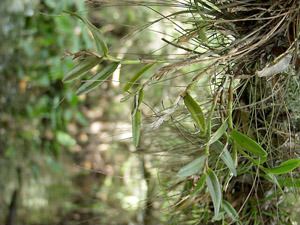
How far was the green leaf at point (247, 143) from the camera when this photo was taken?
0.28m

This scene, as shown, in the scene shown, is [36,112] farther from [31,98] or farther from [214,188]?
[214,188]

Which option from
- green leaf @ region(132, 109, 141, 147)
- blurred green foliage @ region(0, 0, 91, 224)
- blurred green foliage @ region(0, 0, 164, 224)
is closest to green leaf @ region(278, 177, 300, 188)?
green leaf @ region(132, 109, 141, 147)

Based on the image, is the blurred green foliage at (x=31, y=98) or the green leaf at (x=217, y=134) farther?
the blurred green foliage at (x=31, y=98)

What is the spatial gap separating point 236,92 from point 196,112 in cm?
8

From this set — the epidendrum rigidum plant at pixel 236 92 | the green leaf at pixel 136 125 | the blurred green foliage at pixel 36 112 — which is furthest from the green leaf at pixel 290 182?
the blurred green foliage at pixel 36 112

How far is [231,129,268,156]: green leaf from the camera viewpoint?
284 mm

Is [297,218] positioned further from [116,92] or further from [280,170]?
[116,92]

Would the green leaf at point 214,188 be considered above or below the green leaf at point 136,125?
below

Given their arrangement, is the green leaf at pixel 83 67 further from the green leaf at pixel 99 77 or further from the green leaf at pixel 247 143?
the green leaf at pixel 247 143

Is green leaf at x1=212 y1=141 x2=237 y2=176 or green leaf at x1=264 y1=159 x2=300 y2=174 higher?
green leaf at x1=212 y1=141 x2=237 y2=176

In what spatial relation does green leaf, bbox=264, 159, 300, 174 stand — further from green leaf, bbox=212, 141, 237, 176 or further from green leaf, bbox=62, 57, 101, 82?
green leaf, bbox=62, 57, 101, 82

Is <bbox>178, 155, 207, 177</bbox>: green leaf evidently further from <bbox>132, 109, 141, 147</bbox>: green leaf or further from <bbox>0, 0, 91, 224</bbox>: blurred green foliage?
<bbox>0, 0, 91, 224</bbox>: blurred green foliage

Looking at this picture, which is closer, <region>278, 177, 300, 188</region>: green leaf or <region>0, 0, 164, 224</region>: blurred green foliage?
<region>278, 177, 300, 188</region>: green leaf

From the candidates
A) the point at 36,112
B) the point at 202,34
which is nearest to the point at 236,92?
the point at 202,34
